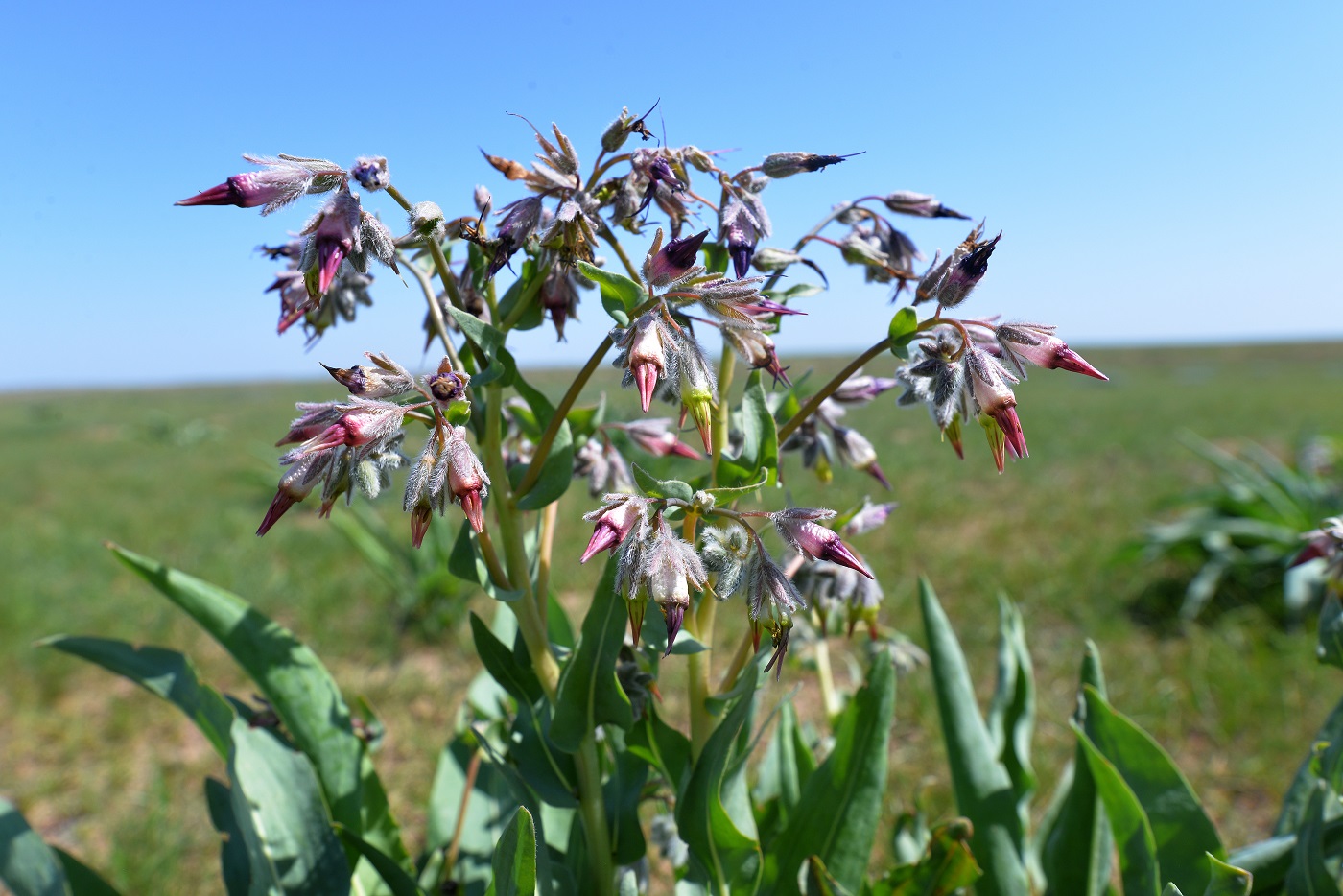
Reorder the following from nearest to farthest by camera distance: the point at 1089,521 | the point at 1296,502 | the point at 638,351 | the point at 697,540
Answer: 1. the point at 638,351
2. the point at 697,540
3. the point at 1296,502
4. the point at 1089,521

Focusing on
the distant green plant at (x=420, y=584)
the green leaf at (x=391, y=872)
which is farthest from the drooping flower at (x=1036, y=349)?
the distant green plant at (x=420, y=584)

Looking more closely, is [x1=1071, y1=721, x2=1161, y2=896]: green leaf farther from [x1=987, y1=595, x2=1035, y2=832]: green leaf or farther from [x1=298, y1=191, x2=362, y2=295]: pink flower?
[x1=298, y1=191, x2=362, y2=295]: pink flower

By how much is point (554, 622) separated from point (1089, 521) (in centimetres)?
678

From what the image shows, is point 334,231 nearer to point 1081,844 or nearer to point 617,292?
point 617,292

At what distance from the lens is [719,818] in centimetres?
139

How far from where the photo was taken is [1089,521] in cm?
736

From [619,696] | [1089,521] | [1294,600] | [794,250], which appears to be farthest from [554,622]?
[1089,521]

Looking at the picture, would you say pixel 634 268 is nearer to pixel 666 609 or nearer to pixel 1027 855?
pixel 666 609

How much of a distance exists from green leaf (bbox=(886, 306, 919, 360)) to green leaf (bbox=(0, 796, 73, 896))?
185 cm

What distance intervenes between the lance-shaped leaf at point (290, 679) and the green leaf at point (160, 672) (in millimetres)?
106

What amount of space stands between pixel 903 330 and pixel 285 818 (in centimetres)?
148

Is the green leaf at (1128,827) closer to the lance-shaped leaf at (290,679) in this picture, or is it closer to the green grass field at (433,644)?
the green grass field at (433,644)

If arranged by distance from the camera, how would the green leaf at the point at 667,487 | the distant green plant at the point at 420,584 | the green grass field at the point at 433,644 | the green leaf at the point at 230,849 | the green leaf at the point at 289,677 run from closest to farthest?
the green leaf at the point at 667,487 → the green leaf at the point at 289,677 → the green leaf at the point at 230,849 → the green grass field at the point at 433,644 → the distant green plant at the point at 420,584

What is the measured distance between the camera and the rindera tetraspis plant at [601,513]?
1.08m
